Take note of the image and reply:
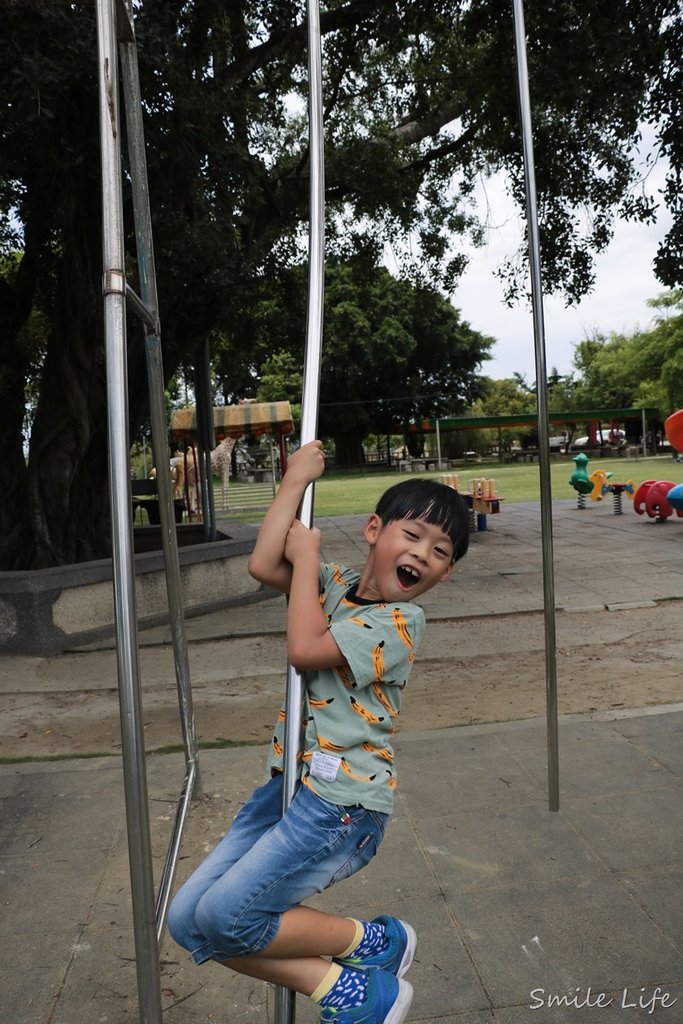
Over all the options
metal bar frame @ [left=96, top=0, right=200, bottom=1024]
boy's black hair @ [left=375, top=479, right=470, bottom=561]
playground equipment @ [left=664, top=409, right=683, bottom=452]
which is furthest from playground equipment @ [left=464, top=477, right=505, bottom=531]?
boy's black hair @ [left=375, top=479, right=470, bottom=561]

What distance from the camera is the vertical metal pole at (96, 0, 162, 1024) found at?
1428 mm

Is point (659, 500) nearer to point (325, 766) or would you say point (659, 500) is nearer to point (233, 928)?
point (325, 766)

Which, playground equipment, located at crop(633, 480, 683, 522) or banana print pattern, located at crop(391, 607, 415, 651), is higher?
banana print pattern, located at crop(391, 607, 415, 651)

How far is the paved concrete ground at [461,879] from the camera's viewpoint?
2.00 metres

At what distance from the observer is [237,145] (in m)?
6.06

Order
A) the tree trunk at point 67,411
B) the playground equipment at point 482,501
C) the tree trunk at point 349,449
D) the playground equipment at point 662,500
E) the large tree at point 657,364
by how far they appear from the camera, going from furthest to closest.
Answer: the tree trunk at point 349,449, the large tree at point 657,364, the playground equipment at point 482,501, the playground equipment at point 662,500, the tree trunk at point 67,411

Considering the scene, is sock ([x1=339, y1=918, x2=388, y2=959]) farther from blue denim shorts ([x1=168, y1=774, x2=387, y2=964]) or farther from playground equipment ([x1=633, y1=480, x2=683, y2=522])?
playground equipment ([x1=633, y1=480, x2=683, y2=522])

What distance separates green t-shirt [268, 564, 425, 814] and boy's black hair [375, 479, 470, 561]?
0.16m

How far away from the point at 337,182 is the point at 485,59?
232cm

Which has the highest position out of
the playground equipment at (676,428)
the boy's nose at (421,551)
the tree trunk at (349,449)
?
the tree trunk at (349,449)

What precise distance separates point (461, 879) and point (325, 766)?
50.7 inches

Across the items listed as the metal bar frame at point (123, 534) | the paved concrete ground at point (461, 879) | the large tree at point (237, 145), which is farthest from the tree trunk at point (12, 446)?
the metal bar frame at point (123, 534)

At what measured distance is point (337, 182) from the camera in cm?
956

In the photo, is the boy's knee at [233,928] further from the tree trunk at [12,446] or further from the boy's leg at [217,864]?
the tree trunk at [12,446]
